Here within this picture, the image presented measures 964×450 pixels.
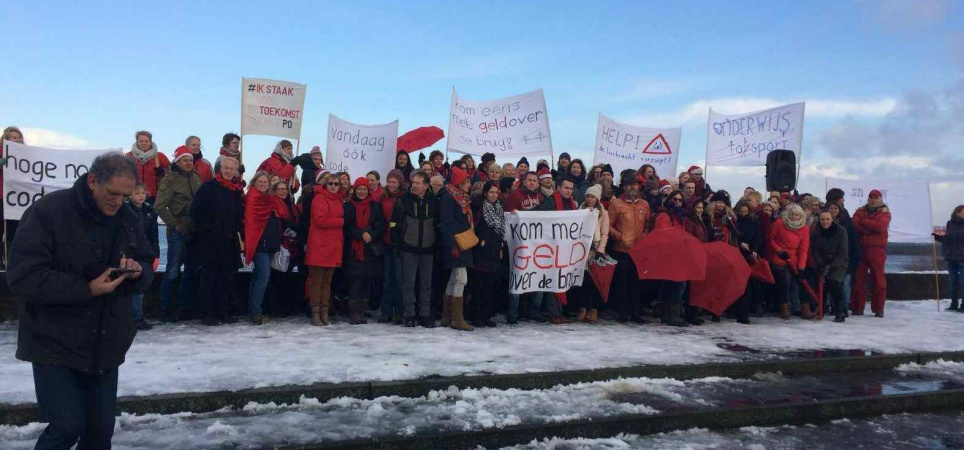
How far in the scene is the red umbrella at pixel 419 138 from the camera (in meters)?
13.8

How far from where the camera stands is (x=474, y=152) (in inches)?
561

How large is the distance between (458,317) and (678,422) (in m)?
4.26

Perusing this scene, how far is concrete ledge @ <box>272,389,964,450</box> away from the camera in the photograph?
509cm

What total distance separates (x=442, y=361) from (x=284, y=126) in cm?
676

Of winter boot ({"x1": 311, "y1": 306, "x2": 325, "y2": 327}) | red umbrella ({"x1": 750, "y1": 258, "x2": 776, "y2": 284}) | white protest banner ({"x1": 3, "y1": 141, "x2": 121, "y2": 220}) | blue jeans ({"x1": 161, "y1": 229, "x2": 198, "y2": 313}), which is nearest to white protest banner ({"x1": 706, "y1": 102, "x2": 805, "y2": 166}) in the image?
red umbrella ({"x1": 750, "y1": 258, "x2": 776, "y2": 284})

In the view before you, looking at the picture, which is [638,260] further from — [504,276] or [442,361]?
[442,361]

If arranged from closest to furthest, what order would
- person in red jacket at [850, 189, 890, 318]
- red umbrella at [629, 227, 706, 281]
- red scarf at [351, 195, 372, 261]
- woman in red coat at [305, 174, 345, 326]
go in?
woman in red coat at [305, 174, 345, 326] → red scarf at [351, 195, 372, 261] → red umbrella at [629, 227, 706, 281] → person in red jacket at [850, 189, 890, 318]

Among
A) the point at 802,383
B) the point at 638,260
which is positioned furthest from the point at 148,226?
the point at 802,383

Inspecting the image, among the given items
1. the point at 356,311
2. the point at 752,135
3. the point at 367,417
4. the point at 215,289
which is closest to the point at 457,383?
the point at 367,417

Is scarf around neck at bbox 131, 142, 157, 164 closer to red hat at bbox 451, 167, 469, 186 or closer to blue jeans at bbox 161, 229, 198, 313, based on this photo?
blue jeans at bbox 161, 229, 198, 313

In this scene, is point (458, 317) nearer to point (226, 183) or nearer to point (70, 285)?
point (226, 183)

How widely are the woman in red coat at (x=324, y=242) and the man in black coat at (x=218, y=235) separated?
0.93 m

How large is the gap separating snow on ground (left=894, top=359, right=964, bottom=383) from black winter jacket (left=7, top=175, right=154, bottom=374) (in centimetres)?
804

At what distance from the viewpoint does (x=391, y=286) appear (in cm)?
1017
